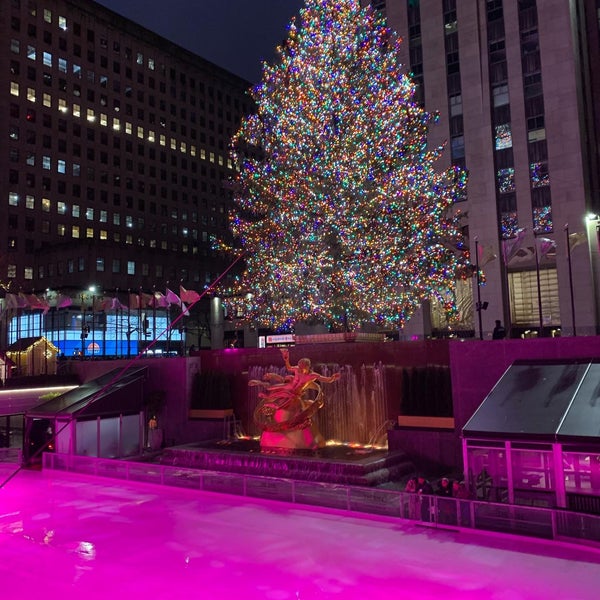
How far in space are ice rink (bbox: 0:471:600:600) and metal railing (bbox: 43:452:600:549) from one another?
21 centimetres

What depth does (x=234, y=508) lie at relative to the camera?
1422 centimetres

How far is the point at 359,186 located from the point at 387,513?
17.5 m

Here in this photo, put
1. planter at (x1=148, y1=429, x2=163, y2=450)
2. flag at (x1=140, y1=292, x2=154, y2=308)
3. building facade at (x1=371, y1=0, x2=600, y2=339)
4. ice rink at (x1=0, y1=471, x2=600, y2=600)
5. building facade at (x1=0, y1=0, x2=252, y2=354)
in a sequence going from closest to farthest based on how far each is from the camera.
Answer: ice rink at (x1=0, y1=471, x2=600, y2=600) → planter at (x1=148, y1=429, x2=163, y2=450) → flag at (x1=140, y1=292, x2=154, y2=308) → building facade at (x1=371, y1=0, x2=600, y2=339) → building facade at (x1=0, y1=0, x2=252, y2=354)

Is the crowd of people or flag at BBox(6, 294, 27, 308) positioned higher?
flag at BBox(6, 294, 27, 308)

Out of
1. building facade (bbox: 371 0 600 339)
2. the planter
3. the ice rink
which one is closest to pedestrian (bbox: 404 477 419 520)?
the ice rink

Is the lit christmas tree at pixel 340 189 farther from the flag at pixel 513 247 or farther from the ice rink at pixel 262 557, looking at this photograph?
the ice rink at pixel 262 557

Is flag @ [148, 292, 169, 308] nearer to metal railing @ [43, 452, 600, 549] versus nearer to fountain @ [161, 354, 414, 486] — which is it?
fountain @ [161, 354, 414, 486]

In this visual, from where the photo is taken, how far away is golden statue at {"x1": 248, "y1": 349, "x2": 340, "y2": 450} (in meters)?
19.0

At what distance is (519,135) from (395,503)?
37.2m

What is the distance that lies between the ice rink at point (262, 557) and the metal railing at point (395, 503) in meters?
0.21

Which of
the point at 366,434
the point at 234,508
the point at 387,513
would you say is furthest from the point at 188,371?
the point at 387,513

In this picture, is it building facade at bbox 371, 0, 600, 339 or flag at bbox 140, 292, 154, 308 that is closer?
flag at bbox 140, 292, 154, 308

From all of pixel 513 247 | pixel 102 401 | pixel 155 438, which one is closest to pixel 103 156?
pixel 155 438

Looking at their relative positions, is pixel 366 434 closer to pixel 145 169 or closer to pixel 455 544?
pixel 455 544
